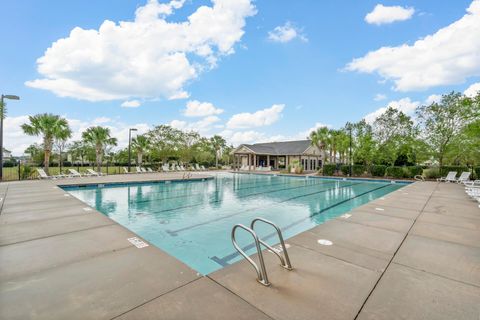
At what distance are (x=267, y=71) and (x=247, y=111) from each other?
9959 millimetres

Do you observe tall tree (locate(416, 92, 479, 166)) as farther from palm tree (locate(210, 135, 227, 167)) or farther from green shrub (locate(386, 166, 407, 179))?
palm tree (locate(210, 135, 227, 167))

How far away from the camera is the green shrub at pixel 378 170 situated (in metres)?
19.6

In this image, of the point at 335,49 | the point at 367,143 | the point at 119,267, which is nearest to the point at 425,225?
the point at 119,267

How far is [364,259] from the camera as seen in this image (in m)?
3.12

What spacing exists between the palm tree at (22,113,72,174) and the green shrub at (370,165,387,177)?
25.7 meters

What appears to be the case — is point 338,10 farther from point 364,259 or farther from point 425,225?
point 364,259

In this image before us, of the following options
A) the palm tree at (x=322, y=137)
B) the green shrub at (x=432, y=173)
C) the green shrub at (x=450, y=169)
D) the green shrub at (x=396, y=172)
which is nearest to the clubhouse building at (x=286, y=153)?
the palm tree at (x=322, y=137)

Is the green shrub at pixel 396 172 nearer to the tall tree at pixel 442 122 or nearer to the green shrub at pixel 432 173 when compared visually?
the green shrub at pixel 432 173

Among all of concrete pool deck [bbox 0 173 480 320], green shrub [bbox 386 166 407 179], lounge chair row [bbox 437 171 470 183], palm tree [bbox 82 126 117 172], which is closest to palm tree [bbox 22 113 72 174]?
palm tree [bbox 82 126 117 172]

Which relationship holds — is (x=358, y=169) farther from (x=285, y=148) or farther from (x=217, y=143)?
(x=217, y=143)

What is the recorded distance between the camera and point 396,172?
18844mm

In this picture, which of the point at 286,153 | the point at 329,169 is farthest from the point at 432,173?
the point at 286,153

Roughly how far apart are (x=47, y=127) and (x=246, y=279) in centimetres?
1879

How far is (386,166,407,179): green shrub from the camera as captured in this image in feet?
61.0
